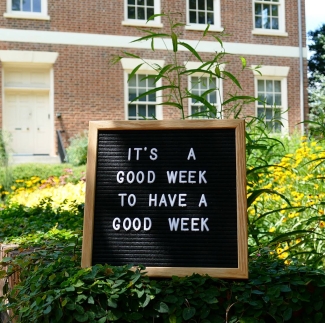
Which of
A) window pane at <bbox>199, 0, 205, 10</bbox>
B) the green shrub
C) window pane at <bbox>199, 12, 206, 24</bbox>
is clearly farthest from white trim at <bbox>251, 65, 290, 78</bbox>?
the green shrub

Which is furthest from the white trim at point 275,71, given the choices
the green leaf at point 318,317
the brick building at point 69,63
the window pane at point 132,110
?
the green leaf at point 318,317

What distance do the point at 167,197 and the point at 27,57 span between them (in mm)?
13492

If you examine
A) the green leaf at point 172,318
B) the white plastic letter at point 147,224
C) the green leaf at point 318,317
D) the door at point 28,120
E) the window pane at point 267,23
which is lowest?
the green leaf at point 318,317

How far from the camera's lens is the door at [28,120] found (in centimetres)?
1552

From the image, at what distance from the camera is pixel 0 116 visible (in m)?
15.1

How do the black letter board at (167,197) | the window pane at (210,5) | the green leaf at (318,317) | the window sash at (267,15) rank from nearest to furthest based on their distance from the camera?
the green leaf at (318,317) → the black letter board at (167,197) → the window pane at (210,5) → the window sash at (267,15)

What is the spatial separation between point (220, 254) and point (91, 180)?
63 centimetres

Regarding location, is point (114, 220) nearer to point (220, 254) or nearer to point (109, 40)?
point (220, 254)

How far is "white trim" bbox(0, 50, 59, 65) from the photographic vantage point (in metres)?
15.0

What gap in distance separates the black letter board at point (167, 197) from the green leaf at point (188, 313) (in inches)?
9.4

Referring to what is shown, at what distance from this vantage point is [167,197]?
2.47m

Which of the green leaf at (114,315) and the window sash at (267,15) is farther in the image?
the window sash at (267,15)

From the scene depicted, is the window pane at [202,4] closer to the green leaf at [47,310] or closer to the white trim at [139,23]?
the white trim at [139,23]

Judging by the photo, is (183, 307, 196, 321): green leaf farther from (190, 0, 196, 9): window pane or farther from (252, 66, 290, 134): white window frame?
(190, 0, 196, 9): window pane
